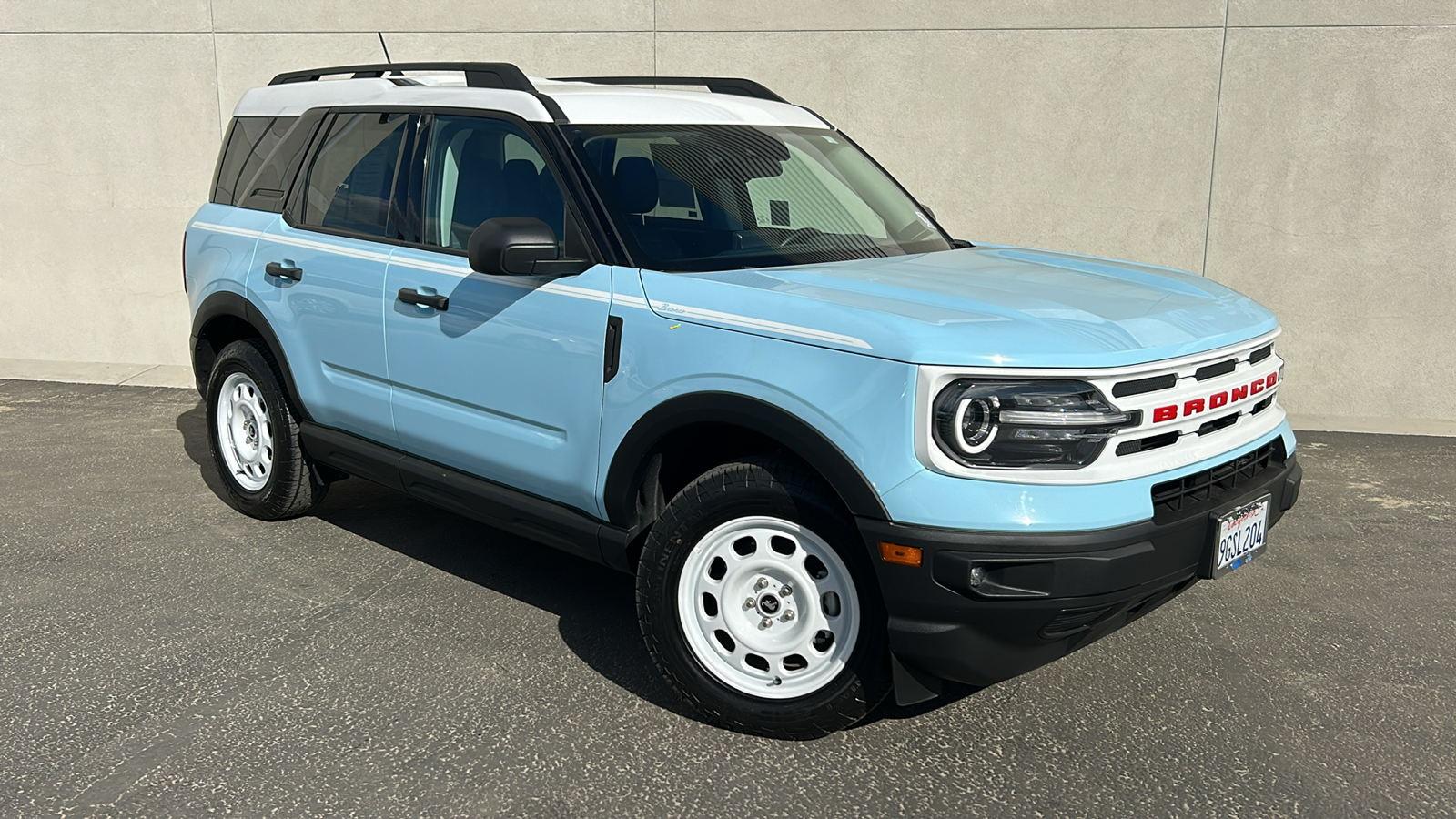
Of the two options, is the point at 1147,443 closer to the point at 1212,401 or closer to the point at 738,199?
the point at 1212,401

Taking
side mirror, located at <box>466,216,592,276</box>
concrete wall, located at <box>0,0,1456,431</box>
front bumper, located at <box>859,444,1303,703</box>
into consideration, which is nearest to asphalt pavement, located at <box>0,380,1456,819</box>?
front bumper, located at <box>859,444,1303,703</box>

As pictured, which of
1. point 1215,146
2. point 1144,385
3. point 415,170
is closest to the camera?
point 1144,385

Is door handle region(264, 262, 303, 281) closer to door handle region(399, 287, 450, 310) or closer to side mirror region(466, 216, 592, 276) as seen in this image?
door handle region(399, 287, 450, 310)

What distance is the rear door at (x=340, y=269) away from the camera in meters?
4.54

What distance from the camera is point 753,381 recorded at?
129 inches

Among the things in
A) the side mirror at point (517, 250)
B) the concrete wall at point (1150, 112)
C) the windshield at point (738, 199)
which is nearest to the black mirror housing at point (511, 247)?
the side mirror at point (517, 250)

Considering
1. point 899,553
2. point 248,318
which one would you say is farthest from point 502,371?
point 248,318

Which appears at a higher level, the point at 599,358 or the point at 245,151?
the point at 245,151

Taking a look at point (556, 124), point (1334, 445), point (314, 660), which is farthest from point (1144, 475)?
point (1334, 445)

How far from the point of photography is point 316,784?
317 cm

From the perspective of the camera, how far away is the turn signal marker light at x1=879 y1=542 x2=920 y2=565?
9.82ft

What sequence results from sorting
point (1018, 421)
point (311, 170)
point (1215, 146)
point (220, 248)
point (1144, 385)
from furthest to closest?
point (1215, 146) < point (220, 248) < point (311, 170) < point (1144, 385) < point (1018, 421)

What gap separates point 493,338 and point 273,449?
71.3 inches

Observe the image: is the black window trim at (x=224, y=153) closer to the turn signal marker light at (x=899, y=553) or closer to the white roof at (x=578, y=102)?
the white roof at (x=578, y=102)
